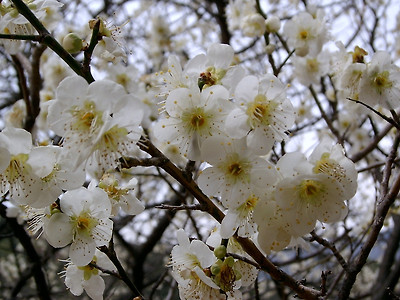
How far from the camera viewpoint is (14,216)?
233 centimetres

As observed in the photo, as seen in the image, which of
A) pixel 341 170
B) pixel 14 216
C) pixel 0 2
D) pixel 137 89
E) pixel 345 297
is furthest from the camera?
pixel 137 89

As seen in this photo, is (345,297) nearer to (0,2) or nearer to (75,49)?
(75,49)

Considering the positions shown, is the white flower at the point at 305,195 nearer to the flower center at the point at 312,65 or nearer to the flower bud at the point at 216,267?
the flower bud at the point at 216,267

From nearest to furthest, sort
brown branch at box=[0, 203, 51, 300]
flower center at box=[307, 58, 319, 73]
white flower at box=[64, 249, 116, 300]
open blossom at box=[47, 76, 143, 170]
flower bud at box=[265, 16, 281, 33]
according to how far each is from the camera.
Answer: open blossom at box=[47, 76, 143, 170]
white flower at box=[64, 249, 116, 300]
flower bud at box=[265, 16, 281, 33]
brown branch at box=[0, 203, 51, 300]
flower center at box=[307, 58, 319, 73]

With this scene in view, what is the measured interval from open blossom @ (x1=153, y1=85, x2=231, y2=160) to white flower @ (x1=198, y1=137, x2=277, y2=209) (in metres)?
0.04

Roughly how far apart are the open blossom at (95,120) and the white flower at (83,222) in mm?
201

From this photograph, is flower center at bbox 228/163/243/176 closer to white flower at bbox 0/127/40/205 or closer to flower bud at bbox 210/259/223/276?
flower bud at bbox 210/259/223/276

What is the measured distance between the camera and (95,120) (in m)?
0.95

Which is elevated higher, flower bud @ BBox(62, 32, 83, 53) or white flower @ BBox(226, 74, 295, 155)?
flower bud @ BBox(62, 32, 83, 53)

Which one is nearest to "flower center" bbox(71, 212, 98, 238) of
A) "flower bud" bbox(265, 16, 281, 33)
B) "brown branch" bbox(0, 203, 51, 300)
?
"brown branch" bbox(0, 203, 51, 300)

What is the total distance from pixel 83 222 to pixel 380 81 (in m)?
1.21

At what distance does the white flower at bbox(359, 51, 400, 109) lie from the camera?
5.22 ft

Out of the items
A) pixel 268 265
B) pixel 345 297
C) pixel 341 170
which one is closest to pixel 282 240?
pixel 268 265

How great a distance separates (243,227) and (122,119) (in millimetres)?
429
